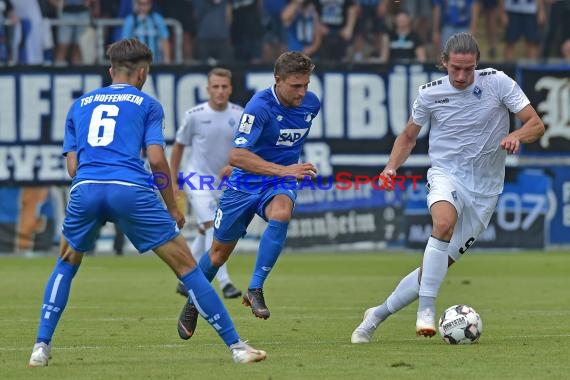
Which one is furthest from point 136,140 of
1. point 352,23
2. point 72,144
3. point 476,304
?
point 352,23

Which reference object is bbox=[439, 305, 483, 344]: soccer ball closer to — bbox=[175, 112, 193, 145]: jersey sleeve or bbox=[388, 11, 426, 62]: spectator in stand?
bbox=[175, 112, 193, 145]: jersey sleeve

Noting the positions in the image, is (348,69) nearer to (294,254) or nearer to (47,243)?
(294,254)

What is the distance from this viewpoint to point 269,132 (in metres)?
11.3

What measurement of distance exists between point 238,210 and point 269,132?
696mm

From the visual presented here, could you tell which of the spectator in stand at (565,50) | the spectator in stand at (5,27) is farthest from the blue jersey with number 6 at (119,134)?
the spectator in stand at (565,50)

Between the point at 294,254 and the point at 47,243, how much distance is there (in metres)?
4.31

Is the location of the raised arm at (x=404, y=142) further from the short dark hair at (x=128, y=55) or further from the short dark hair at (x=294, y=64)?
the short dark hair at (x=128, y=55)

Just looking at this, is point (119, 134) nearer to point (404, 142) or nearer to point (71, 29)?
point (404, 142)

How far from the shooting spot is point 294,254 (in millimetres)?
24234

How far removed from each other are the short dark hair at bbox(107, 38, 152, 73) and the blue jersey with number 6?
0.16 metres

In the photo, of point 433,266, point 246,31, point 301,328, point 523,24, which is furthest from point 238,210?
point 523,24

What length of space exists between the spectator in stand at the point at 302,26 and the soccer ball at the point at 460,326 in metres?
15.0

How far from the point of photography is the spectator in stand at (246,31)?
24656mm

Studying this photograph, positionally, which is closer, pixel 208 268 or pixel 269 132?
pixel 269 132
